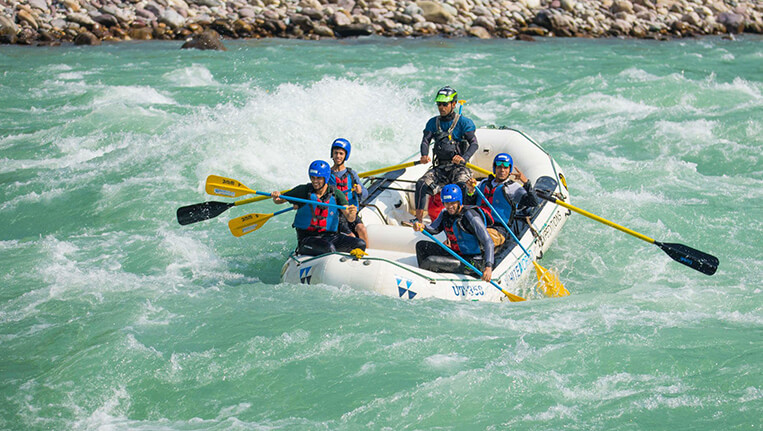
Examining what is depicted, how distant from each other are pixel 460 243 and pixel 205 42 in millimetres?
13417

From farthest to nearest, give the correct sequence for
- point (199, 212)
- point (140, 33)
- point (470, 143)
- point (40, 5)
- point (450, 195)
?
point (40, 5) → point (140, 33) → point (470, 143) → point (199, 212) → point (450, 195)

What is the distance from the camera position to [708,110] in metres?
13.9

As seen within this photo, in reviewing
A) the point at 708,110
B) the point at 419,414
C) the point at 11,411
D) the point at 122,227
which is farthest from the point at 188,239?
the point at 708,110

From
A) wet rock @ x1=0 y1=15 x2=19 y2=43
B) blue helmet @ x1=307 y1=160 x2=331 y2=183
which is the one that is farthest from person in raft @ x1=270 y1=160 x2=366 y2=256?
wet rock @ x1=0 y1=15 x2=19 y2=43

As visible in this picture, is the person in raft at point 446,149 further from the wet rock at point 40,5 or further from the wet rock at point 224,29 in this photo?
A: the wet rock at point 40,5

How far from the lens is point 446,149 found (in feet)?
27.4

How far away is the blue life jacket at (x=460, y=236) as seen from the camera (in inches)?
276

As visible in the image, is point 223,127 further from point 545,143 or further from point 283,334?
point 283,334

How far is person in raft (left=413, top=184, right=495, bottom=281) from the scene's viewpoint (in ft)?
22.8

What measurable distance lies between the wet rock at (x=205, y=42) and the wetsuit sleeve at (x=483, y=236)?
13.2 meters

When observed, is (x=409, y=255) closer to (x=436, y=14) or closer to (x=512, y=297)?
(x=512, y=297)

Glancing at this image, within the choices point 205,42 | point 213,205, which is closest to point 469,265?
point 213,205

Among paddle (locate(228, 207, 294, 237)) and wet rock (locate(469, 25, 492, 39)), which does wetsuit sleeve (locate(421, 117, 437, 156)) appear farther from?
wet rock (locate(469, 25, 492, 39))

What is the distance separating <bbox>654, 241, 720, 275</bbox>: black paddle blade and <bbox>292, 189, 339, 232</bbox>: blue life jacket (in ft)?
9.58
